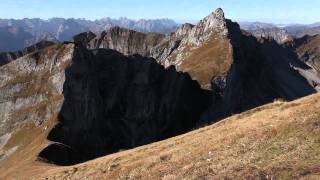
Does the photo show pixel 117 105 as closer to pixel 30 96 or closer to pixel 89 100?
pixel 89 100

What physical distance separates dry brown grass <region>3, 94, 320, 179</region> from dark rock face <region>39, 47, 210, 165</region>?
50.7 meters

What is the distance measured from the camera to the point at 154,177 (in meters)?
34.6

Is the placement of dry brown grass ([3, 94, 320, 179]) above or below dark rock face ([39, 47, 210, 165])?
above

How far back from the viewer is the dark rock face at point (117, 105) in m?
113

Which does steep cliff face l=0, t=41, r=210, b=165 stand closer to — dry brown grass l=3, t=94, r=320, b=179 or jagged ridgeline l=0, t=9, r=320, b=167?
jagged ridgeline l=0, t=9, r=320, b=167

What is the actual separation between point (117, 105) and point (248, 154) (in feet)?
339

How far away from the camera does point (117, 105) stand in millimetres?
135500

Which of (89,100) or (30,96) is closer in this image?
(89,100)

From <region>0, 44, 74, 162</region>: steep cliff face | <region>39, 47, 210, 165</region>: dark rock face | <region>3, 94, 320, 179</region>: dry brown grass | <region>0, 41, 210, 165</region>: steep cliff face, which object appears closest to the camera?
<region>3, 94, 320, 179</region>: dry brown grass

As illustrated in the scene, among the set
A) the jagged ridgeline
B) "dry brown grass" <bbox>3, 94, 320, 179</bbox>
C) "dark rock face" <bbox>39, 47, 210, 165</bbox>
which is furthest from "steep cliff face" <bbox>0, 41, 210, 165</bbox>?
"dry brown grass" <bbox>3, 94, 320, 179</bbox>

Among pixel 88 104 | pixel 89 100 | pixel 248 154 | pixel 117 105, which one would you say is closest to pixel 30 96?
pixel 89 100

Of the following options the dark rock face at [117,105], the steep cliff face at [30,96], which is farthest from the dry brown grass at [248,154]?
the steep cliff face at [30,96]

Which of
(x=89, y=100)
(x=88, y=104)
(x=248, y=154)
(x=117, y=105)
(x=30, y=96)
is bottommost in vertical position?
(x=117, y=105)

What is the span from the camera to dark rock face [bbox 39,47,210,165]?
370ft
